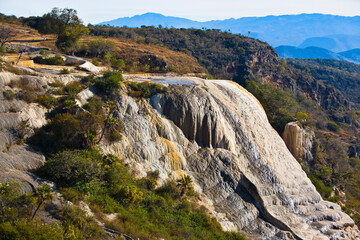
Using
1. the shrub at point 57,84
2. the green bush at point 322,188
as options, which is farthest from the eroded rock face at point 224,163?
the green bush at point 322,188

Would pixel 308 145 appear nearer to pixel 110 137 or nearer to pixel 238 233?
pixel 238 233

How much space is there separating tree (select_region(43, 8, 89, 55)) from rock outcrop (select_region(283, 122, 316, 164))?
31940mm

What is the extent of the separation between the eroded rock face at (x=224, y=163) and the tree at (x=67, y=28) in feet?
66.6

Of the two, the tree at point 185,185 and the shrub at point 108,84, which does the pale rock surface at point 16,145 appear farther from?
the tree at point 185,185

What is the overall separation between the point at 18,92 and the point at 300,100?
261 feet

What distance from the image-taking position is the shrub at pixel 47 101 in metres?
19.8

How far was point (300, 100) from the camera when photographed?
8225cm

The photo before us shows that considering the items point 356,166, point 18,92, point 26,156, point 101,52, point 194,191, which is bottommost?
point 356,166

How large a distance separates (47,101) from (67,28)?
22434mm

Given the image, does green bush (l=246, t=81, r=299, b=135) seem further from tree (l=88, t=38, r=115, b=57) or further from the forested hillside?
tree (l=88, t=38, r=115, b=57)

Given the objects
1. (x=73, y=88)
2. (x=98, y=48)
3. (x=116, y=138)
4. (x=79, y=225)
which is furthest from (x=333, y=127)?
(x=79, y=225)

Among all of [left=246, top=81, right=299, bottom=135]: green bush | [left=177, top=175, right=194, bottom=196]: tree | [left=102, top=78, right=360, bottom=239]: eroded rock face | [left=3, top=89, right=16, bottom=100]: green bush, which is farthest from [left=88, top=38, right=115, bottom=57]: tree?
[left=177, top=175, right=194, bottom=196]: tree

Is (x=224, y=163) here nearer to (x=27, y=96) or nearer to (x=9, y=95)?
(x=27, y=96)

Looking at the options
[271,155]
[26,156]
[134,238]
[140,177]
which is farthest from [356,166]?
[26,156]
